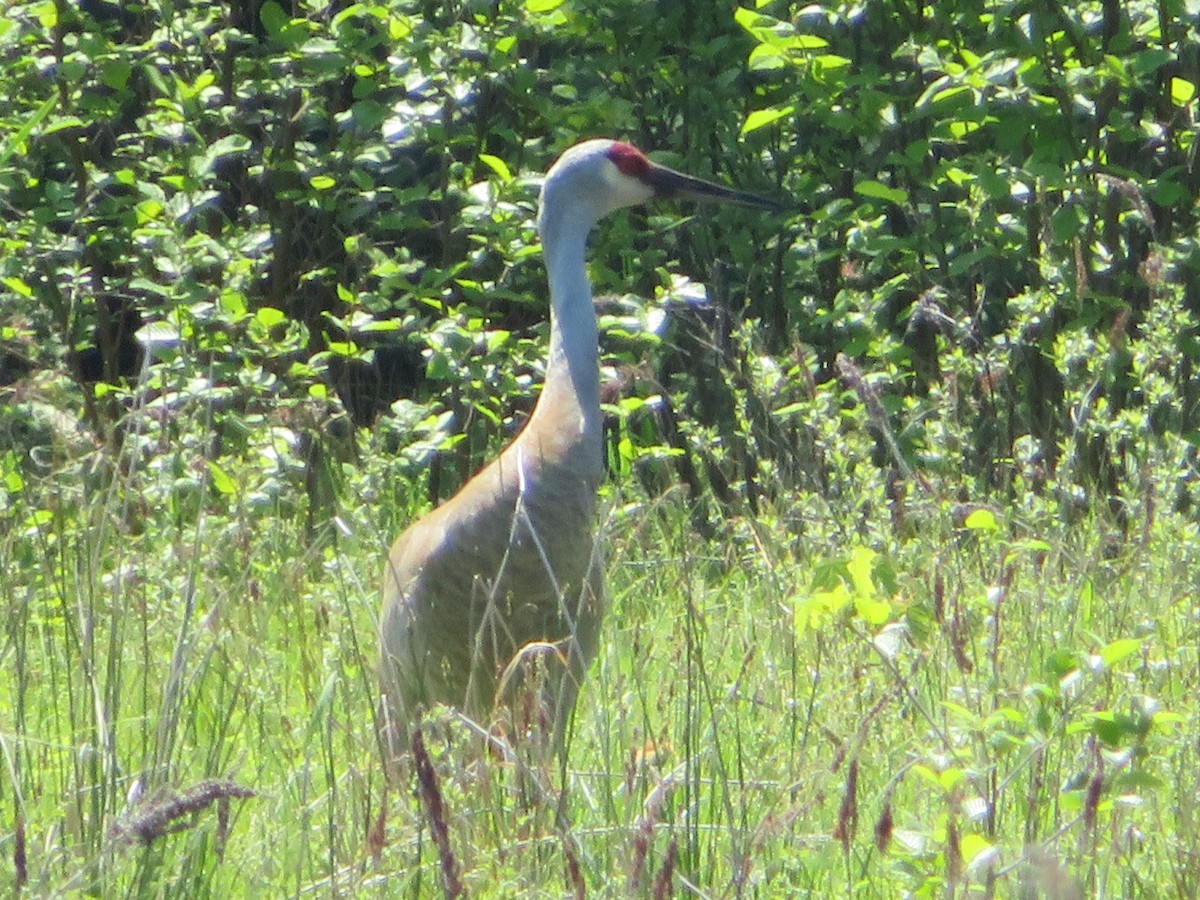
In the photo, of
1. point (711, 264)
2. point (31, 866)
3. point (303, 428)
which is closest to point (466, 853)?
point (31, 866)

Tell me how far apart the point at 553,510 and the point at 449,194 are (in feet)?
6.07

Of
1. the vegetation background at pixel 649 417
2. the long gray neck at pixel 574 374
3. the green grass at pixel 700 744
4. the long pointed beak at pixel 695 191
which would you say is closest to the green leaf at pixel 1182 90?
the vegetation background at pixel 649 417

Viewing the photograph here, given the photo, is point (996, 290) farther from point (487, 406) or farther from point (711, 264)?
point (487, 406)

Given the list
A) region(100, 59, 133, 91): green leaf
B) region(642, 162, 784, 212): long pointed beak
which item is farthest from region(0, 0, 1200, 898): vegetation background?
region(642, 162, 784, 212): long pointed beak

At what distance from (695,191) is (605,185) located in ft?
1.30

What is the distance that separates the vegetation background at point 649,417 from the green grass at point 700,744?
0.8 inches

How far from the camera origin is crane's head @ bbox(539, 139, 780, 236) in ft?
14.0

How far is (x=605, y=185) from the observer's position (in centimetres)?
437

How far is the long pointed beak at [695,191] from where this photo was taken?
4.60 m

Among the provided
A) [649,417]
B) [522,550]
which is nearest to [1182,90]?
[649,417]

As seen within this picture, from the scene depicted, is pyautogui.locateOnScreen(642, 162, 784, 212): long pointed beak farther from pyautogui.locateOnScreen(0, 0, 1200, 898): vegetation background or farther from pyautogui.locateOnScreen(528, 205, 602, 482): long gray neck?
pyautogui.locateOnScreen(528, 205, 602, 482): long gray neck

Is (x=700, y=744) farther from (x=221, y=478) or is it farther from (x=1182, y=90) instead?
(x=1182, y=90)

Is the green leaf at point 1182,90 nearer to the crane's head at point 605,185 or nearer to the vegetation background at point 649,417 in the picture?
the vegetation background at point 649,417

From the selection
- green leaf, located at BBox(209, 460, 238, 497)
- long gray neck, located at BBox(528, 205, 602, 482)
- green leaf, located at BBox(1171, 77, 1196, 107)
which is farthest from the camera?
green leaf, located at BBox(1171, 77, 1196, 107)
